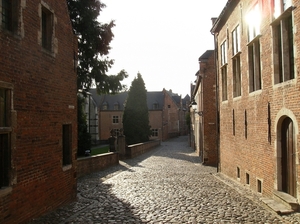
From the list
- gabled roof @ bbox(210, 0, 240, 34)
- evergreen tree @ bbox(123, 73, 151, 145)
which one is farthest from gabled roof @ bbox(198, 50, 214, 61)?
evergreen tree @ bbox(123, 73, 151, 145)

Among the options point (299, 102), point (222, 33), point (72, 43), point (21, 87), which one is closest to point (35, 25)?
point (21, 87)

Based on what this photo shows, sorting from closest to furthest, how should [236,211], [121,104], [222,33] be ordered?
[236,211] < [222,33] < [121,104]

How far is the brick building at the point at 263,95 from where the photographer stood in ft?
27.4

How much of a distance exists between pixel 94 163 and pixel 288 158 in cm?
1084

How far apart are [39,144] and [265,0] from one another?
7535 mm

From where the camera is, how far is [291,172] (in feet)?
28.0

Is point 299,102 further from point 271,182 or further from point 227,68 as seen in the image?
point 227,68

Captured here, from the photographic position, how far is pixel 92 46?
767 inches

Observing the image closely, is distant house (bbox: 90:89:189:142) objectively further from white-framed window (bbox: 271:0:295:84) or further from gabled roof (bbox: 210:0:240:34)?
white-framed window (bbox: 271:0:295:84)

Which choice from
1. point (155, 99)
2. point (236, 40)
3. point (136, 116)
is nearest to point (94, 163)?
point (236, 40)

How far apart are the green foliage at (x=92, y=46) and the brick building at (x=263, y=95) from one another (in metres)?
7.49

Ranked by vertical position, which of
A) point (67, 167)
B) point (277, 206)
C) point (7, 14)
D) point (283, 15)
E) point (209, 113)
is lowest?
point (277, 206)

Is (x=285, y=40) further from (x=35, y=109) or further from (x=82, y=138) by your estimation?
(x=82, y=138)

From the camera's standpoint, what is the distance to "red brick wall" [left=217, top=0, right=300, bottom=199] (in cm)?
838
